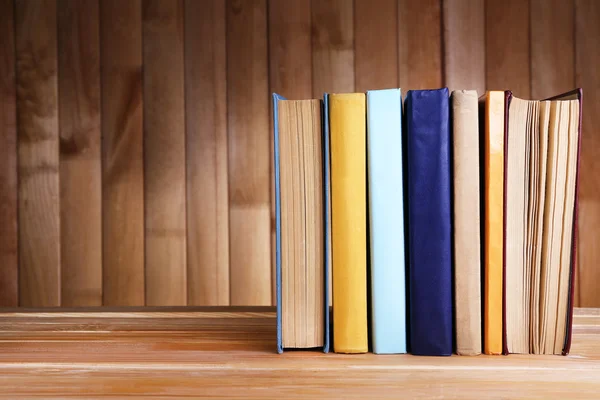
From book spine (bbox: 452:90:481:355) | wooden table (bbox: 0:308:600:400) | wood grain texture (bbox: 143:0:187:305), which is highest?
wood grain texture (bbox: 143:0:187:305)

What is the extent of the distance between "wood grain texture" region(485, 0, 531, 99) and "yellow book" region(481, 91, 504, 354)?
1.18 metres

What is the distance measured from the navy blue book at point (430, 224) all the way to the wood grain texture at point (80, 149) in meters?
1.33

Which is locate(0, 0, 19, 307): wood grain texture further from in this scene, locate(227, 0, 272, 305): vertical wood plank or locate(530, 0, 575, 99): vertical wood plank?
locate(530, 0, 575, 99): vertical wood plank

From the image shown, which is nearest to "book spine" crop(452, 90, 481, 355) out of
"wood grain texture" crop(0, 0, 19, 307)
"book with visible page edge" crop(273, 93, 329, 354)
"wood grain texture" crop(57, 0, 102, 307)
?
"book with visible page edge" crop(273, 93, 329, 354)

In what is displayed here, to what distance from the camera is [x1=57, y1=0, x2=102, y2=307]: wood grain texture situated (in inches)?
59.7

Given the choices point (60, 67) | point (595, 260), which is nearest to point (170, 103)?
point (60, 67)

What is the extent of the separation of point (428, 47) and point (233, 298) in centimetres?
101

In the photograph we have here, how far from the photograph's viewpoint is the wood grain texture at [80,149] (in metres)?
1.52

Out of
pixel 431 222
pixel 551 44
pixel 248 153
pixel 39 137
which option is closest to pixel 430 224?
pixel 431 222

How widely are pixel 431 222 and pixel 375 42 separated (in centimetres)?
119

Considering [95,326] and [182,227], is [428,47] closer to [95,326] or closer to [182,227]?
[182,227]

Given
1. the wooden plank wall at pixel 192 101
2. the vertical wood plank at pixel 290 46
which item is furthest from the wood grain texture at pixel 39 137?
the vertical wood plank at pixel 290 46

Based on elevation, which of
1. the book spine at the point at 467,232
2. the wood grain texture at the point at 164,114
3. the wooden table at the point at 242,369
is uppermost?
the wood grain texture at the point at 164,114

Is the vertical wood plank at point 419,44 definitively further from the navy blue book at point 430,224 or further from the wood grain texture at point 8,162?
the wood grain texture at point 8,162
